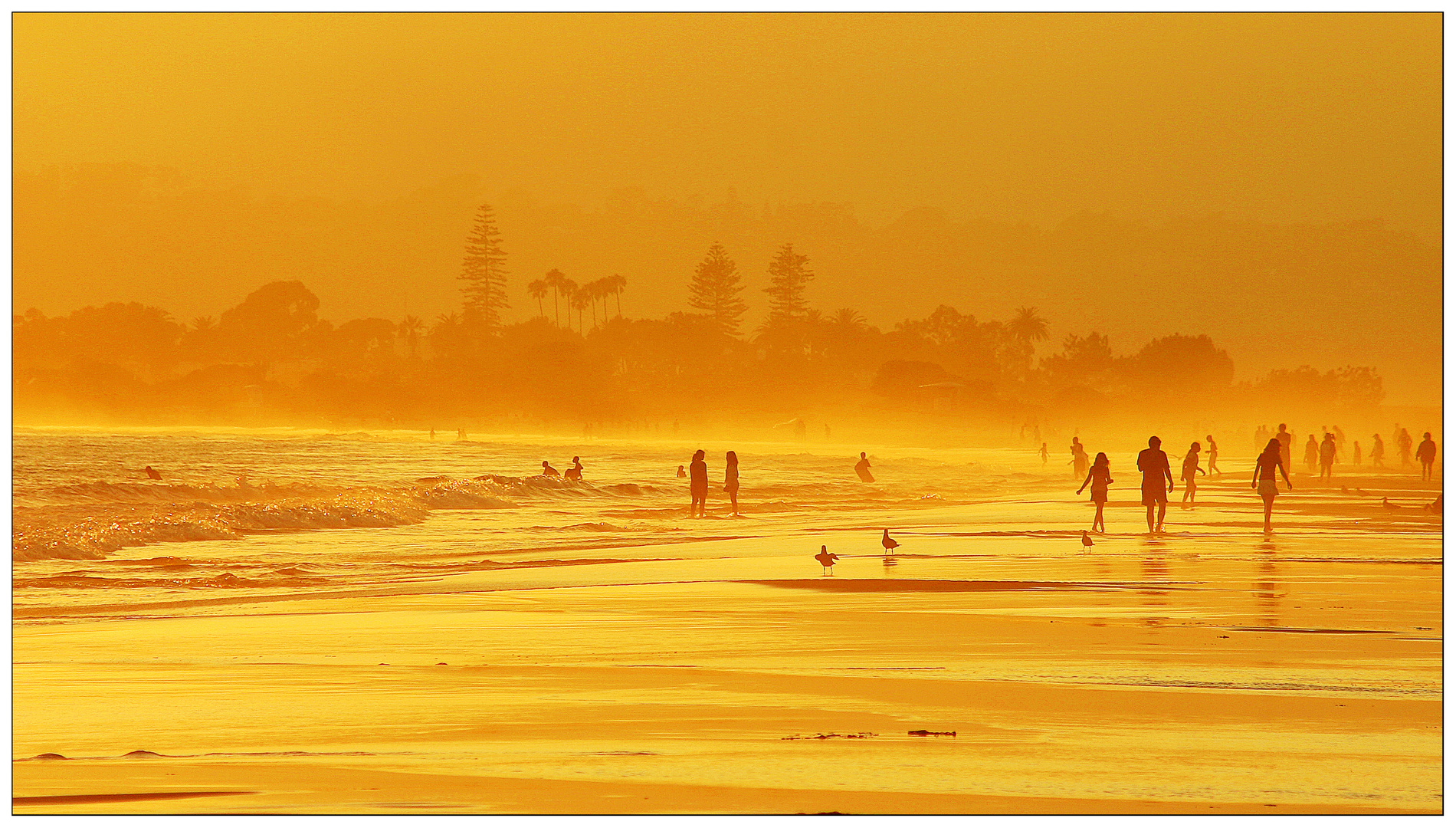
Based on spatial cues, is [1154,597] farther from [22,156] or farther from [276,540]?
[22,156]

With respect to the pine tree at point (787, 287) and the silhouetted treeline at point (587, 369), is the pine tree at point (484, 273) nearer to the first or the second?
the silhouetted treeline at point (587, 369)


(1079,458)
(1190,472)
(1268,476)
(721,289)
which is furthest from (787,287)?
(1268,476)

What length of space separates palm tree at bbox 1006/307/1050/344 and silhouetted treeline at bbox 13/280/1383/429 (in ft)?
0.64

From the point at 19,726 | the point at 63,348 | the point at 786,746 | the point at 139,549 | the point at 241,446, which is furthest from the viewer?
the point at 63,348

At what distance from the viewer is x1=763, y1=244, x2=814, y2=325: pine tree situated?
388 ft

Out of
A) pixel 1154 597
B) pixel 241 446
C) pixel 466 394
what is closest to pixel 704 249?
pixel 466 394

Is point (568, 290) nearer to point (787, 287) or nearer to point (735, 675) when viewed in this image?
point (787, 287)

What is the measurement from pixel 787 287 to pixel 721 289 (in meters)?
6.80

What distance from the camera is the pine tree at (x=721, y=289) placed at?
116m

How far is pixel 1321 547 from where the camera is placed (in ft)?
53.6

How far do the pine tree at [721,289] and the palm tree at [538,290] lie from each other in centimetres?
1528

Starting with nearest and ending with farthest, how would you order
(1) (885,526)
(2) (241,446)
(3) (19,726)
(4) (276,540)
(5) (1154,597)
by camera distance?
(3) (19,726) → (5) (1154,597) → (4) (276,540) → (1) (885,526) → (2) (241,446)

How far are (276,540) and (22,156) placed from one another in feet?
385

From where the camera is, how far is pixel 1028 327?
143 meters
